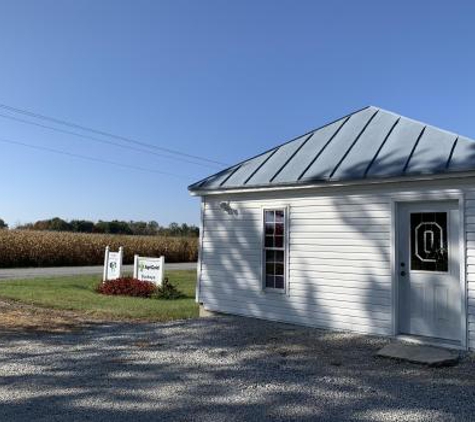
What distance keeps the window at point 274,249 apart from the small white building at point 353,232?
0.02m

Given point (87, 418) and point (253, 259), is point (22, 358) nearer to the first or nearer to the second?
point (87, 418)

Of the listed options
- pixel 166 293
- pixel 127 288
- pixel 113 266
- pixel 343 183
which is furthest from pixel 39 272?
pixel 343 183

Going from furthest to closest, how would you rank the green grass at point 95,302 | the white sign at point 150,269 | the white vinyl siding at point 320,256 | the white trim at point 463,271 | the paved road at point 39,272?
1. the paved road at point 39,272
2. the white sign at point 150,269
3. the green grass at point 95,302
4. the white vinyl siding at point 320,256
5. the white trim at point 463,271

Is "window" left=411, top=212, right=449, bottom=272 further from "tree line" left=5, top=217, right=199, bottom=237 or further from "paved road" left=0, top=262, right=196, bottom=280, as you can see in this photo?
"tree line" left=5, top=217, right=199, bottom=237

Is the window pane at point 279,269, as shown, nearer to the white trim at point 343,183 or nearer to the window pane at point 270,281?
the window pane at point 270,281

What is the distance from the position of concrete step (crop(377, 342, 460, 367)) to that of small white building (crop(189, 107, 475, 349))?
46 cm

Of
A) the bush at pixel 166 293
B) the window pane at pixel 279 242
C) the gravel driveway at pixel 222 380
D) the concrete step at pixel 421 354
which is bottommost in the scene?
the gravel driveway at pixel 222 380

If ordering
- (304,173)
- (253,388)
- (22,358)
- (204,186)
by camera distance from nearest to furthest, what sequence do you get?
(253,388) → (22,358) → (304,173) → (204,186)

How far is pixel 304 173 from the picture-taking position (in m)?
9.93

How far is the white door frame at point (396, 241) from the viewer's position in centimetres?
792

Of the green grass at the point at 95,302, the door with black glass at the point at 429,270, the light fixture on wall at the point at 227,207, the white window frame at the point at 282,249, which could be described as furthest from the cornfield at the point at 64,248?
the door with black glass at the point at 429,270

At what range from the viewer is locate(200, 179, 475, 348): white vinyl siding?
8.77 metres

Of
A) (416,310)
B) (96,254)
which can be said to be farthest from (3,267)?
(416,310)

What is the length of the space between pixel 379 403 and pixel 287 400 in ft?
3.17
